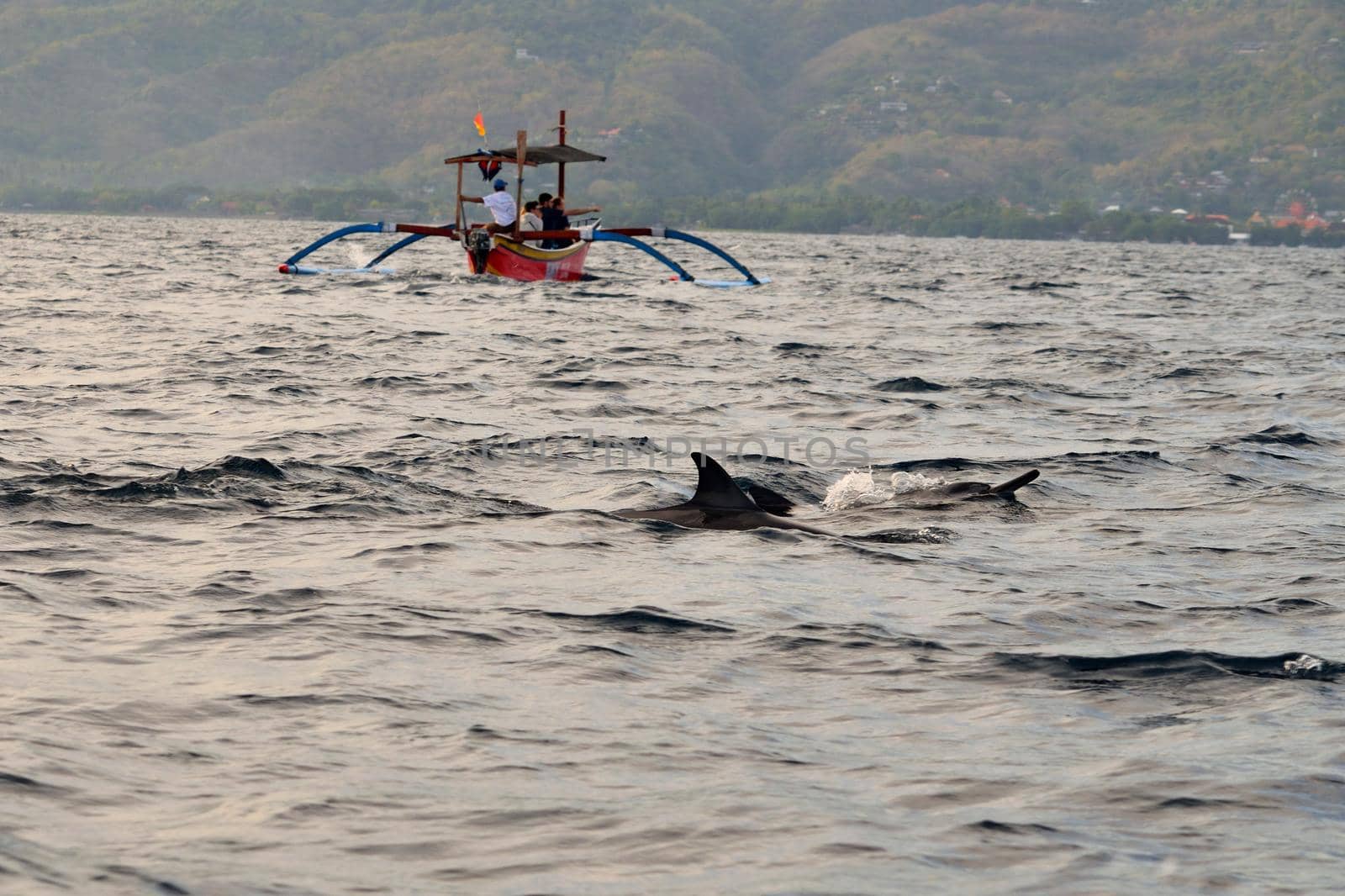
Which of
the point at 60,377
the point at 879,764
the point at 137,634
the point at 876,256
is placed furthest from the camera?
the point at 876,256

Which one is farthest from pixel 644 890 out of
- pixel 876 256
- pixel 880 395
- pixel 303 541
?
pixel 876 256

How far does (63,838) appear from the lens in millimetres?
5211

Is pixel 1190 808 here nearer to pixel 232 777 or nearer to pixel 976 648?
pixel 976 648

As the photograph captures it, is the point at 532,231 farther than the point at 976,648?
Yes

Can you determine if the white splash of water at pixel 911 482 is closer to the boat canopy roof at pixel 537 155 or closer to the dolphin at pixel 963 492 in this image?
the dolphin at pixel 963 492

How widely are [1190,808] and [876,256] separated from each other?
81039 millimetres

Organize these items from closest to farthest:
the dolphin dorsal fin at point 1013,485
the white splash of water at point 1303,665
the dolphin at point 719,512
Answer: the white splash of water at point 1303,665 → the dolphin at point 719,512 → the dolphin dorsal fin at point 1013,485

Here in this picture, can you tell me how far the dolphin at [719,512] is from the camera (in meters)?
10.7

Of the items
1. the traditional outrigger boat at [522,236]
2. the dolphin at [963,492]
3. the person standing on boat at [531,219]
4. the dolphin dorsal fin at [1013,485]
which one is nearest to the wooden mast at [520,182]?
the traditional outrigger boat at [522,236]

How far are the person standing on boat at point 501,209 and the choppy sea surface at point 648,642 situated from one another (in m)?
15.9

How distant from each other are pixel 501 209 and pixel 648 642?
28.0 m

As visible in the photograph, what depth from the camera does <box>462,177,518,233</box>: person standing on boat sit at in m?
34.8

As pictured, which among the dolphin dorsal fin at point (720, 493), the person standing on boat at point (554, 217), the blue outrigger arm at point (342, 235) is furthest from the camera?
the person standing on boat at point (554, 217)

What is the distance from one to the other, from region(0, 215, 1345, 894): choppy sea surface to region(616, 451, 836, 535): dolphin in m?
0.19
